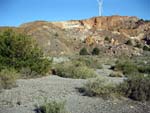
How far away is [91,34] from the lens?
117 m

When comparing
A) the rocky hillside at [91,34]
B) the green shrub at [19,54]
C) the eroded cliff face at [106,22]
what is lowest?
the green shrub at [19,54]

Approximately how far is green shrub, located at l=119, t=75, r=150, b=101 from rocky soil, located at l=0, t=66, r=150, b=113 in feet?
1.59

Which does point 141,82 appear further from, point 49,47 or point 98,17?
point 98,17

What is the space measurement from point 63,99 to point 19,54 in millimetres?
9973

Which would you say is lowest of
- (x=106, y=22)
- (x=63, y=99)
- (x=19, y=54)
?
(x=63, y=99)

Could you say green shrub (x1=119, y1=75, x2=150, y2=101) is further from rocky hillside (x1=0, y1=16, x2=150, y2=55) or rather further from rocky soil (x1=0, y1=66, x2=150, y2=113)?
rocky hillside (x1=0, y1=16, x2=150, y2=55)

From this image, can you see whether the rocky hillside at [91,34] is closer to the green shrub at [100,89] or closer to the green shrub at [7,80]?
the green shrub at [7,80]

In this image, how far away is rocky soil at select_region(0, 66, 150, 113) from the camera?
44.0 feet

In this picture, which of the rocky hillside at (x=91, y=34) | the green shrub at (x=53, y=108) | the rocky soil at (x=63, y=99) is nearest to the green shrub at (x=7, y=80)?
the rocky soil at (x=63, y=99)

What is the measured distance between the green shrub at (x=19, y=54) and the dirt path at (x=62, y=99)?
531 cm

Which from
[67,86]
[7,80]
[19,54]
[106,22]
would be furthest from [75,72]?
[106,22]

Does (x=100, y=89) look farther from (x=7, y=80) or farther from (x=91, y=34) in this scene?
(x=91, y=34)

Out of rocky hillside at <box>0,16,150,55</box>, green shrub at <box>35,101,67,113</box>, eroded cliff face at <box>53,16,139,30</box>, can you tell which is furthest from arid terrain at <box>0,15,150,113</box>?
eroded cliff face at <box>53,16,139,30</box>

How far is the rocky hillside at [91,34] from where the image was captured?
3462 inches
